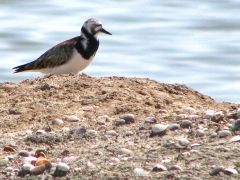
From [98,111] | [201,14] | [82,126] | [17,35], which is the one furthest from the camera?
[201,14]

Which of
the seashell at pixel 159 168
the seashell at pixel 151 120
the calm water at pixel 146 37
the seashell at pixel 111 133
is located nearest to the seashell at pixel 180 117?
the seashell at pixel 151 120

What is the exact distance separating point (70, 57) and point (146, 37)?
555 centimetres

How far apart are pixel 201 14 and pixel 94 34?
6966 millimetres

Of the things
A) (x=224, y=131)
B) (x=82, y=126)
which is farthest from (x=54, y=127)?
(x=224, y=131)

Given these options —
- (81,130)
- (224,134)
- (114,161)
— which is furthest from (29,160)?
(224,134)

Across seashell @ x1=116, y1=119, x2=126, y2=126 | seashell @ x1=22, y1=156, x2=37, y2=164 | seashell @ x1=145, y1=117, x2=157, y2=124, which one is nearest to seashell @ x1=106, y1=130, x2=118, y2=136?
seashell @ x1=116, y1=119, x2=126, y2=126

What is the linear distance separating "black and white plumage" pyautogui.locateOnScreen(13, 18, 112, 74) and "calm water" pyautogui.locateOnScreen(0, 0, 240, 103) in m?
3.07

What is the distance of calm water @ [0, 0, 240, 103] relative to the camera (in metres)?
12.6

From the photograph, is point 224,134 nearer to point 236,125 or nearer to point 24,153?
point 236,125

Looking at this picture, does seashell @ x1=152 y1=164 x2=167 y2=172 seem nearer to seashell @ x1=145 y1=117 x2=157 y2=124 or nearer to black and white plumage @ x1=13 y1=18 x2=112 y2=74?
seashell @ x1=145 y1=117 x2=157 y2=124

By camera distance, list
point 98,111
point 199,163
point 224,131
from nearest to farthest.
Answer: point 199,163, point 224,131, point 98,111

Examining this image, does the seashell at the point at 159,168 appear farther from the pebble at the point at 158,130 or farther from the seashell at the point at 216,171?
the pebble at the point at 158,130

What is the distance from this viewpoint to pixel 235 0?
16.8 meters

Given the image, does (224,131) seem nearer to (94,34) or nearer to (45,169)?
(45,169)
